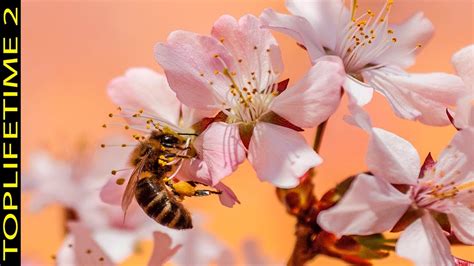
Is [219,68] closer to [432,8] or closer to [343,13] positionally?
[343,13]

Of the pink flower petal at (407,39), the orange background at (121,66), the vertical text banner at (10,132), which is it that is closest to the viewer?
the pink flower petal at (407,39)

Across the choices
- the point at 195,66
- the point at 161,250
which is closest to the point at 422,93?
the point at 195,66

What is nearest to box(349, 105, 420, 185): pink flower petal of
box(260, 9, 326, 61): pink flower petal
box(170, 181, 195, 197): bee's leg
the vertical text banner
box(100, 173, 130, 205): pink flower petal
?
box(260, 9, 326, 61): pink flower petal

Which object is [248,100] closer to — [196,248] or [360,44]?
[360,44]

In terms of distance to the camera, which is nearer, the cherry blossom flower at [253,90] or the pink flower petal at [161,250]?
the cherry blossom flower at [253,90]

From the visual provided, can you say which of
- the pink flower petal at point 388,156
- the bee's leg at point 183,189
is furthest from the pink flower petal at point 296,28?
the bee's leg at point 183,189

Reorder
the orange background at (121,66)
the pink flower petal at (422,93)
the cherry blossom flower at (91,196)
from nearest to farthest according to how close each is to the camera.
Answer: the pink flower petal at (422,93) < the cherry blossom flower at (91,196) < the orange background at (121,66)

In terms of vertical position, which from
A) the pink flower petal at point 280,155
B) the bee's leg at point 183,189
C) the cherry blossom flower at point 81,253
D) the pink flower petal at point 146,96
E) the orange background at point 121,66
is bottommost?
the orange background at point 121,66

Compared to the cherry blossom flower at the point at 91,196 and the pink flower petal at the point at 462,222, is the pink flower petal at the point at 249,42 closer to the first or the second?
the pink flower petal at the point at 462,222

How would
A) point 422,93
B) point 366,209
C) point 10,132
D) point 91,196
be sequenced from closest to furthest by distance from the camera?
point 366,209 < point 422,93 < point 10,132 < point 91,196
